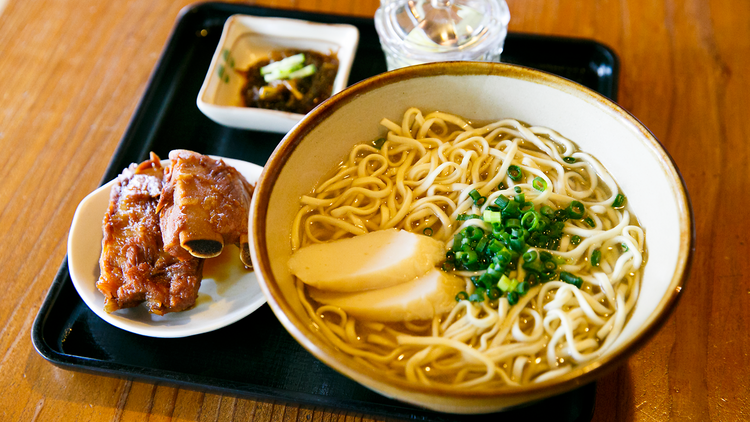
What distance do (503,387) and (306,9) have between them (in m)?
2.58

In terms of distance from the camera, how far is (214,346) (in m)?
1.93

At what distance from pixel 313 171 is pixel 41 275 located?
1304 millimetres

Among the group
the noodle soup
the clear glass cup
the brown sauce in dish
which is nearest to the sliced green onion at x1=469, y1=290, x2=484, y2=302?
the noodle soup

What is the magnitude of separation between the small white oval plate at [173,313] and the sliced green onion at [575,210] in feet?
3.98

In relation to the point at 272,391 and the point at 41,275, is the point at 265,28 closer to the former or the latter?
the point at 41,275

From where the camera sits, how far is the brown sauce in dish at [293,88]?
8.61 ft

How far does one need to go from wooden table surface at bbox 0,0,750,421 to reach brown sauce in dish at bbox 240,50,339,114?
498mm

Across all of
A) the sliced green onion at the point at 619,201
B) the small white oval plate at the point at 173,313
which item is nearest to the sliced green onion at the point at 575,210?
the sliced green onion at the point at 619,201

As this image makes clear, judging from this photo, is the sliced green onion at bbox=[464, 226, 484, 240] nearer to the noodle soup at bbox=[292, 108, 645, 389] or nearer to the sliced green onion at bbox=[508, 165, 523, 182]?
the noodle soup at bbox=[292, 108, 645, 389]

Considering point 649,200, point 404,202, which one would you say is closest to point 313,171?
point 404,202

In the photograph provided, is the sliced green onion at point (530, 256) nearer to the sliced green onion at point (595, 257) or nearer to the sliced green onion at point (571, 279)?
the sliced green onion at point (571, 279)

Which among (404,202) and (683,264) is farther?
(404,202)

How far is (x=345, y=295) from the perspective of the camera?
182cm

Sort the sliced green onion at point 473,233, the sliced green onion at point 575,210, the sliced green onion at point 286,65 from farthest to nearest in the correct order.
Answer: the sliced green onion at point 286,65 < the sliced green onion at point 575,210 < the sliced green onion at point 473,233
